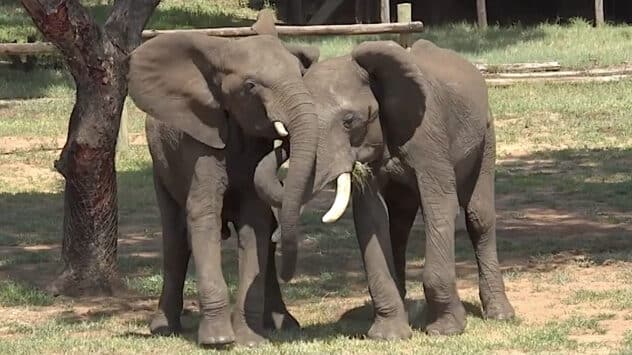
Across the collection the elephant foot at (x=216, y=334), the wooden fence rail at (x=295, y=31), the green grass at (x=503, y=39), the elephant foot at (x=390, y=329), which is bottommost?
the elephant foot at (x=390, y=329)

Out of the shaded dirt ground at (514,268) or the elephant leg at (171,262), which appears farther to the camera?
the shaded dirt ground at (514,268)

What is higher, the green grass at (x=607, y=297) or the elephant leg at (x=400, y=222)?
the elephant leg at (x=400, y=222)

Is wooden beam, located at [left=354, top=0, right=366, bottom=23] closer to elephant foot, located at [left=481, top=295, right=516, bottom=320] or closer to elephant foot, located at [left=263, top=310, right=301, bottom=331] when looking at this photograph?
elephant foot, located at [left=481, top=295, right=516, bottom=320]

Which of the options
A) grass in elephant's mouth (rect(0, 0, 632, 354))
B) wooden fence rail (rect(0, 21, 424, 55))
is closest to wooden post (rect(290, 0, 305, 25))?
grass in elephant's mouth (rect(0, 0, 632, 354))

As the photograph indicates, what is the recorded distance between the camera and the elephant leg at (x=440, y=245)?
28.7ft

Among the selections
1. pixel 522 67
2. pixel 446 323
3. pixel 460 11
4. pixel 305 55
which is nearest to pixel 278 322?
pixel 446 323

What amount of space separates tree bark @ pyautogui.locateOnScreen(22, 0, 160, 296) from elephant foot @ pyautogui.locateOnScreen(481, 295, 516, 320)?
3.07m

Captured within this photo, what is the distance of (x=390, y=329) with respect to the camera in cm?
865

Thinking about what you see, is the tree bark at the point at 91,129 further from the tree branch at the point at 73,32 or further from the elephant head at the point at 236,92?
the elephant head at the point at 236,92

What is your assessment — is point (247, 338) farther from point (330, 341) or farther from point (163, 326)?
point (163, 326)

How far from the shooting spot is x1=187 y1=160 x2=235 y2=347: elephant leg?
8.55m

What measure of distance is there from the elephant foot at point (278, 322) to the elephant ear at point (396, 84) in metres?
1.42

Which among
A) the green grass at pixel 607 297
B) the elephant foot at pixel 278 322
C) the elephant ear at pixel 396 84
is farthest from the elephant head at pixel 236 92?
the green grass at pixel 607 297

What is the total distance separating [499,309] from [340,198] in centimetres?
185
